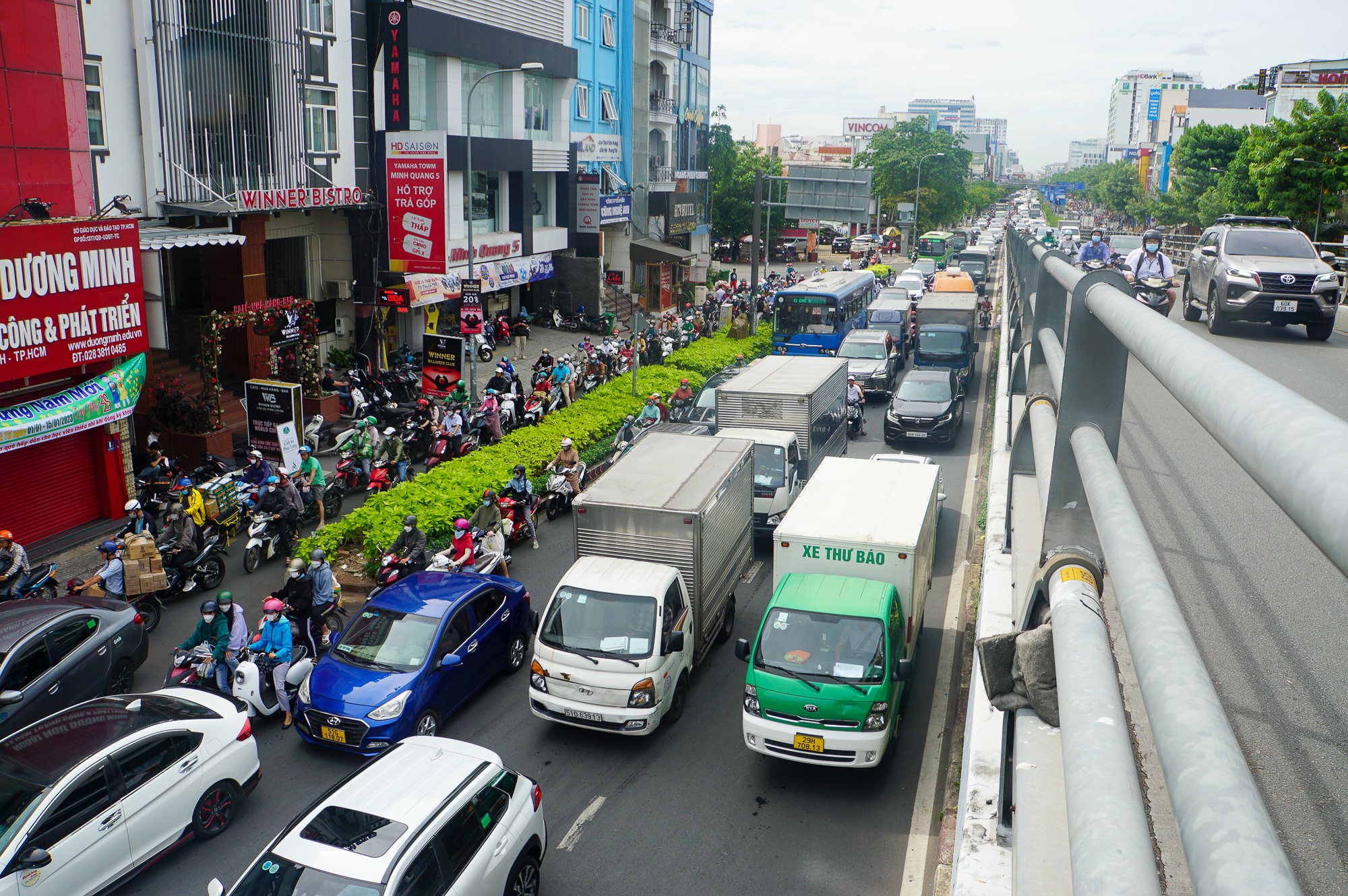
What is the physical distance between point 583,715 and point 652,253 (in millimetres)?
36189

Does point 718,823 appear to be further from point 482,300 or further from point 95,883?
point 482,300

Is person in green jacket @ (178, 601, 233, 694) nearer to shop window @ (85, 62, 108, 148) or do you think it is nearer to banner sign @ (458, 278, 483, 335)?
shop window @ (85, 62, 108, 148)

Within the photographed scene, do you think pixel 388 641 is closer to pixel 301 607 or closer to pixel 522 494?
pixel 301 607

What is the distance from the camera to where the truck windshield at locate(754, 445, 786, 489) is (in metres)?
17.6

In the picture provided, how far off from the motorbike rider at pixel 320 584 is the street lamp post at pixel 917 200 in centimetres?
7038

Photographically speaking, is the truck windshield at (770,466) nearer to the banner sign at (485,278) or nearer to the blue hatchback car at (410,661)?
the blue hatchback car at (410,661)

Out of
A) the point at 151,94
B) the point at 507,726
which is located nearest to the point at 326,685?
the point at 507,726

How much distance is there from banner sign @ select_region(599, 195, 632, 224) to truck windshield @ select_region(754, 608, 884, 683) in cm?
3089

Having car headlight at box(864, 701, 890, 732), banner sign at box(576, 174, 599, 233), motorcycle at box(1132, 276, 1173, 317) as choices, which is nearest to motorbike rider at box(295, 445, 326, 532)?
car headlight at box(864, 701, 890, 732)

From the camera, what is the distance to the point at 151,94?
19.7m

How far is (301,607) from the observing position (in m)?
12.6

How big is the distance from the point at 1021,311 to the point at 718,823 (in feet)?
18.1

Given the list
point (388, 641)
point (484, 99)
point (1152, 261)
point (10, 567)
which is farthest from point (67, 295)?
point (484, 99)

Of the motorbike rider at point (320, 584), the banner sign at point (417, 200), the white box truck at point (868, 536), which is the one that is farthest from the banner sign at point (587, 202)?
the motorbike rider at point (320, 584)
